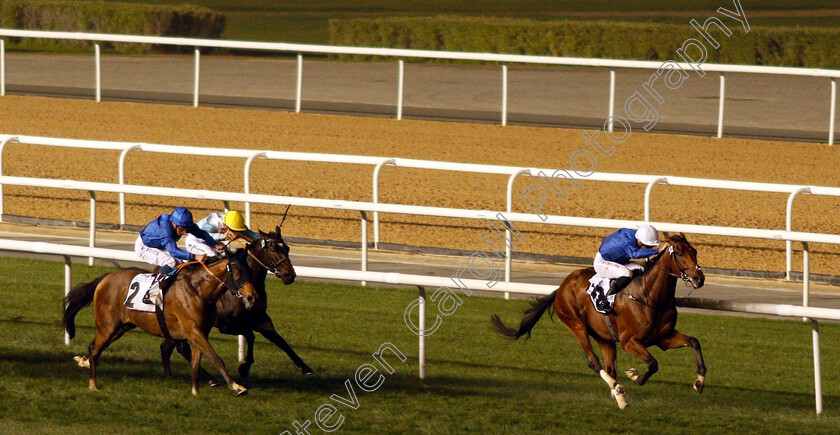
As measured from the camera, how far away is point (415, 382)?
607 centimetres

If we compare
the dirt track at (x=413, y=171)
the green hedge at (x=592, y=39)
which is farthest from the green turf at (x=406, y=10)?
the dirt track at (x=413, y=171)

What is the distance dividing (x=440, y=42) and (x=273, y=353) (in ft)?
54.2

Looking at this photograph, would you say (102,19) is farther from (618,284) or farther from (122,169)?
(618,284)

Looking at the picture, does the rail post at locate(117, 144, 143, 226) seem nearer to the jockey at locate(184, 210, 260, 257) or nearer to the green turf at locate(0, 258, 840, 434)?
the green turf at locate(0, 258, 840, 434)

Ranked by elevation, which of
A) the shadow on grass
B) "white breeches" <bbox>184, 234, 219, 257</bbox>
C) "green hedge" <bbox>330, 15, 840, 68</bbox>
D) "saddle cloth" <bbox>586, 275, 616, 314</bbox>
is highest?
"green hedge" <bbox>330, 15, 840, 68</bbox>

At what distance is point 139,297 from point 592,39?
15.8m

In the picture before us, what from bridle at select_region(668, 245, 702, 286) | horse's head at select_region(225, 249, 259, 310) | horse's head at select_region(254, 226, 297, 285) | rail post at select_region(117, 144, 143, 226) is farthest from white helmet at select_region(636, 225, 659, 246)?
rail post at select_region(117, 144, 143, 226)

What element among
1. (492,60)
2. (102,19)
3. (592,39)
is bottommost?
(492,60)

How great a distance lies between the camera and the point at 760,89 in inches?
656

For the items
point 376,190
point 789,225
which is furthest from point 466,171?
point 789,225

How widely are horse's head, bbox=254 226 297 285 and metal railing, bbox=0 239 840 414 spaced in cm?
54

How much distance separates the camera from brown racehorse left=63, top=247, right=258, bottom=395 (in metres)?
5.58

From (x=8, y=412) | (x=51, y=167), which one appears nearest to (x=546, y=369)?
(x=8, y=412)

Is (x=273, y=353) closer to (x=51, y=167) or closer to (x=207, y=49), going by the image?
(x=51, y=167)
